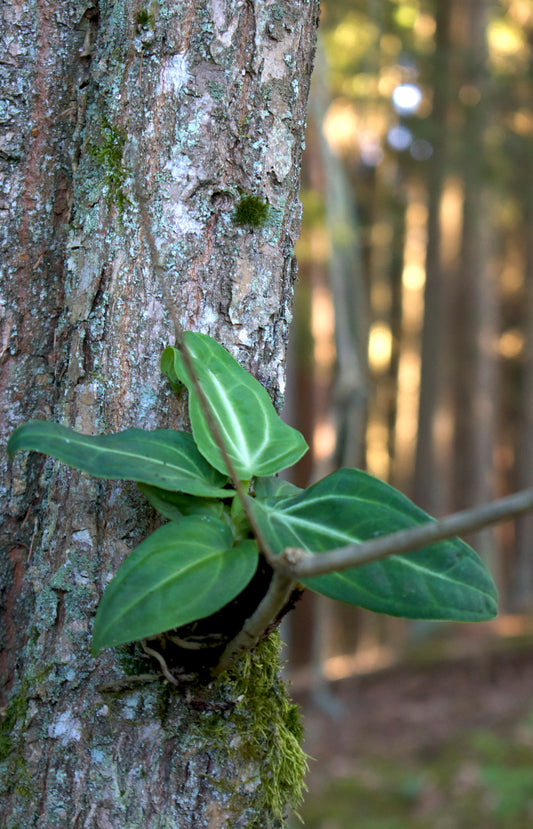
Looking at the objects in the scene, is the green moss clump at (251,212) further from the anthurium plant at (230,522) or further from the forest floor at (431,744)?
the forest floor at (431,744)

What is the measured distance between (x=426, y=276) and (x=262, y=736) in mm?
10049

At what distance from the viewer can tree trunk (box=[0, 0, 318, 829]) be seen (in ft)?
3.32

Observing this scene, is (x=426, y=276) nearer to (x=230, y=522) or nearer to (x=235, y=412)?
(x=235, y=412)

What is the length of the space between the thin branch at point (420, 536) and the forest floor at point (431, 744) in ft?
15.2

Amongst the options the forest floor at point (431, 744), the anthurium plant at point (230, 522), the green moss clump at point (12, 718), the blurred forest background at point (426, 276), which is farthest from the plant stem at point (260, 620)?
the blurred forest background at point (426, 276)

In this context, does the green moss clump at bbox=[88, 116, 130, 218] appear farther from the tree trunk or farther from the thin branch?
the thin branch

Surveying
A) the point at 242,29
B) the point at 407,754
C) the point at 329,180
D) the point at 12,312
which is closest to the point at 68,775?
the point at 12,312

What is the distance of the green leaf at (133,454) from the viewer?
0.94m

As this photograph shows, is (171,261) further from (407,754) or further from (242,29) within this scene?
(407,754)

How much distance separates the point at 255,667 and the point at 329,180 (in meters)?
6.04

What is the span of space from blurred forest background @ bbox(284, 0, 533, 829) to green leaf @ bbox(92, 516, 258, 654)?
5240mm

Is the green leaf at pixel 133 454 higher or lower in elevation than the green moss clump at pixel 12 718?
higher

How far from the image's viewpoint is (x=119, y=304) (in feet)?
3.73

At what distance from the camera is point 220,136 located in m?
1.16
